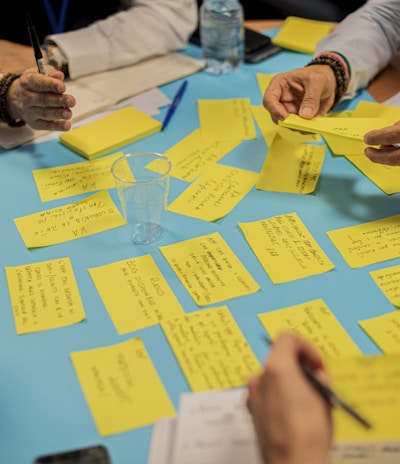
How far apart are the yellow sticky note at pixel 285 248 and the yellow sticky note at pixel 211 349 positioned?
137 mm

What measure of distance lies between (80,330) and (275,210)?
17.6 inches

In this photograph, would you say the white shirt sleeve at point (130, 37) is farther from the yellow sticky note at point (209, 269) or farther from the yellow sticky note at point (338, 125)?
the yellow sticky note at point (209, 269)

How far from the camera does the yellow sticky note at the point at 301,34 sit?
1.67 meters

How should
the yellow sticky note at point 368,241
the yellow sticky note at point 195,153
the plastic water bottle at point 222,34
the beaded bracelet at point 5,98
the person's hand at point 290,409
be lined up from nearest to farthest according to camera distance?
the person's hand at point 290,409 → the yellow sticky note at point 368,241 → the yellow sticky note at point 195,153 → the beaded bracelet at point 5,98 → the plastic water bottle at point 222,34

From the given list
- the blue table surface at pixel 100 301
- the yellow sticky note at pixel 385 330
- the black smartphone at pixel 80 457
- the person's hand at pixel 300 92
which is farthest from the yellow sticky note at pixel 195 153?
the black smartphone at pixel 80 457

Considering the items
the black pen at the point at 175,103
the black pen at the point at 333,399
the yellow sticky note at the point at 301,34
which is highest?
the black pen at the point at 333,399

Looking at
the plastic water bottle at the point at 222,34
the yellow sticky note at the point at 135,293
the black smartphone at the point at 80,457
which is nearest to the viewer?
the black smartphone at the point at 80,457

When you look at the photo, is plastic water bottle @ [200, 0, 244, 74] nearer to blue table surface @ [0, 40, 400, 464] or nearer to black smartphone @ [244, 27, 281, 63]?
black smartphone @ [244, 27, 281, 63]

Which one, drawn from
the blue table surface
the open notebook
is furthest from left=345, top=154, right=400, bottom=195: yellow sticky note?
the open notebook

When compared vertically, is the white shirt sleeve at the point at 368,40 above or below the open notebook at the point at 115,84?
above

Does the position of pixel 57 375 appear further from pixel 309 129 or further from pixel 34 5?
pixel 34 5

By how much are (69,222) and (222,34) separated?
815mm

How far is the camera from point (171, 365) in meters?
0.78

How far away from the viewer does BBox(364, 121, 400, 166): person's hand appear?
102cm
